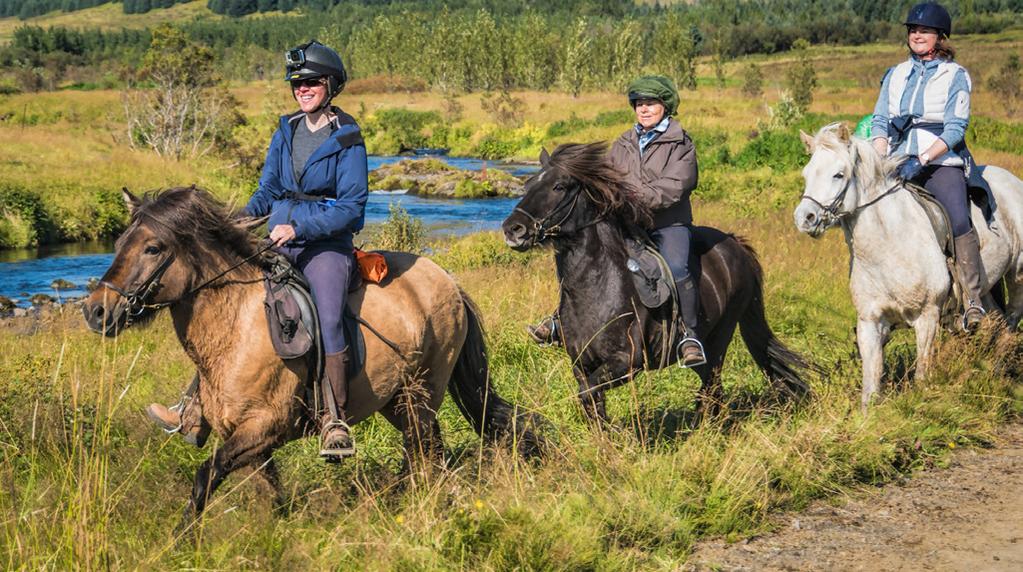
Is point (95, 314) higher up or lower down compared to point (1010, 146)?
higher up

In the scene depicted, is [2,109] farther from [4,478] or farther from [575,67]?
[4,478]

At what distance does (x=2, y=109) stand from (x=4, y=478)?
59.7 m

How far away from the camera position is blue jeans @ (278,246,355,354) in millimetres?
5027

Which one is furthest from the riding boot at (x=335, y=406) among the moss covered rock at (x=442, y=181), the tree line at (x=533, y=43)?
the tree line at (x=533, y=43)

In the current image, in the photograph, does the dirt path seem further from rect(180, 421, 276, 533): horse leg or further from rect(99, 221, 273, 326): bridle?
rect(99, 221, 273, 326): bridle

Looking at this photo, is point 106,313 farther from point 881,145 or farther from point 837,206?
point 881,145

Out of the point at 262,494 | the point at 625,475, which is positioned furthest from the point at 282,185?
the point at 625,475

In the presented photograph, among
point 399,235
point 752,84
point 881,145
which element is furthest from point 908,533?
point 752,84

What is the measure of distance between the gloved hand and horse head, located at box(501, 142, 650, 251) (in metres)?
2.38

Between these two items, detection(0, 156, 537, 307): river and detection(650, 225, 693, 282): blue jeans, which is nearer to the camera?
detection(650, 225, 693, 282): blue jeans

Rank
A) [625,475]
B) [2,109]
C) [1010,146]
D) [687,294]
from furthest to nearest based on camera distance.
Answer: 1. [2,109]
2. [1010,146]
3. [687,294]
4. [625,475]

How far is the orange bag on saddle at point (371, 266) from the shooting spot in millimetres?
5504

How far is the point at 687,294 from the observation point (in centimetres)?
641

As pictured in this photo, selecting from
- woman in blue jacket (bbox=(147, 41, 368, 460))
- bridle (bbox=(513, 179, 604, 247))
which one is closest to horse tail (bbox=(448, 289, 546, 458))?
bridle (bbox=(513, 179, 604, 247))
